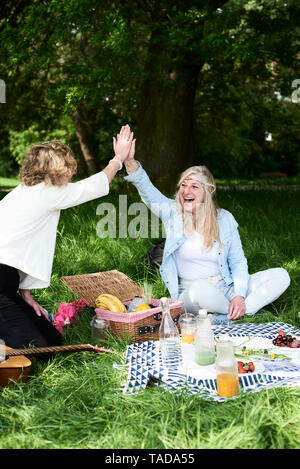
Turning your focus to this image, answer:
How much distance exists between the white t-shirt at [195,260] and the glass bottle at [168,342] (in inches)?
35.6

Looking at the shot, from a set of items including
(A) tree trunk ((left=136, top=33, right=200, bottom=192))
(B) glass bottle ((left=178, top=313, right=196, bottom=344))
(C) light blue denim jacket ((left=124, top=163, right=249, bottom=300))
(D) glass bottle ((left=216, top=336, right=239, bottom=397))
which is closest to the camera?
(D) glass bottle ((left=216, top=336, right=239, bottom=397))

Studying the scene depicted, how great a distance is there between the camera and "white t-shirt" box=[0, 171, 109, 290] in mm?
3477

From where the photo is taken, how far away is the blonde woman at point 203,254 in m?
4.26

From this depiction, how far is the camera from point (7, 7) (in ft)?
31.5

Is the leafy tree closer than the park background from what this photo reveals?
No

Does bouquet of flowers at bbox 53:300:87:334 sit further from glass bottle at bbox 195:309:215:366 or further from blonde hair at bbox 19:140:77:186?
glass bottle at bbox 195:309:215:366

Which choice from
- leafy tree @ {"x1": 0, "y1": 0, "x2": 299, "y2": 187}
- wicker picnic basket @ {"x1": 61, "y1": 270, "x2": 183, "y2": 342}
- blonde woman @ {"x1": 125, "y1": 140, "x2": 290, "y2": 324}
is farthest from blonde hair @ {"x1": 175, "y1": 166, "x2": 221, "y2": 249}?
leafy tree @ {"x1": 0, "y1": 0, "x2": 299, "y2": 187}

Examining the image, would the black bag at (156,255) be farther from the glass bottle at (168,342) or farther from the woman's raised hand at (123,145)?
the glass bottle at (168,342)

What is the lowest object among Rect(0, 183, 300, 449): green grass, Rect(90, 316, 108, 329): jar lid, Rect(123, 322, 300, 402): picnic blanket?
Rect(0, 183, 300, 449): green grass

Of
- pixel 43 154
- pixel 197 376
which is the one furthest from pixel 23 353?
pixel 43 154

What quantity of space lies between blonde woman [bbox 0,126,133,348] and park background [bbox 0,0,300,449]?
36 cm

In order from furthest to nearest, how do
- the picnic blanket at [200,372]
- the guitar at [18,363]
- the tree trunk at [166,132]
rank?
the tree trunk at [166,132] → the guitar at [18,363] → the picnic blanket at [200,372]

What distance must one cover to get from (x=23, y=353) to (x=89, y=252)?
267 cm

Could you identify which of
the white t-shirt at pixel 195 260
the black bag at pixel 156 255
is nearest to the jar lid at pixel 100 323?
the white t-shirt at pixel 195 260
